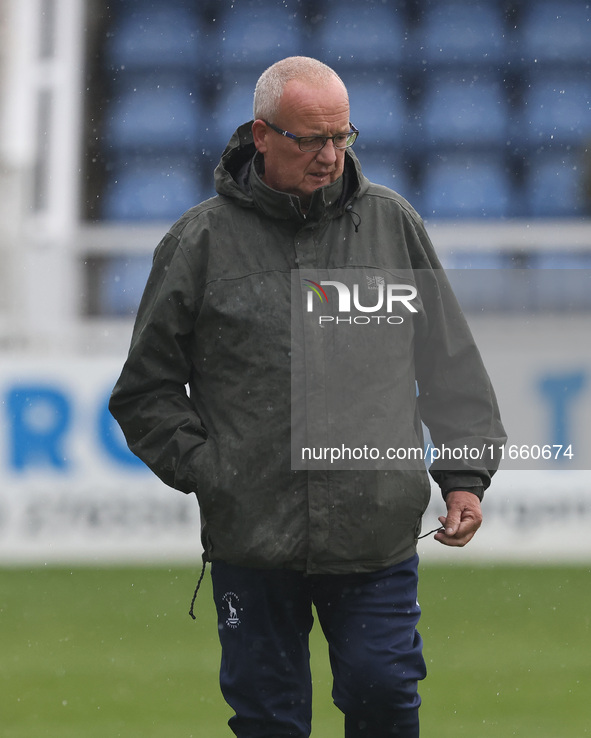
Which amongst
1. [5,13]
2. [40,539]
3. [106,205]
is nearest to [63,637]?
[40,539]

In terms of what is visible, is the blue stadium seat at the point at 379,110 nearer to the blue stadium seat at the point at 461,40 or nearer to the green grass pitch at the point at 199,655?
the blue stadium seat at the point at 461,40

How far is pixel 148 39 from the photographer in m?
9.49

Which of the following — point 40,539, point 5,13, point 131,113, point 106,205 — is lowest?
point 40,539

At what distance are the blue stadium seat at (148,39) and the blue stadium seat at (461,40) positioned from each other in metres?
1.63

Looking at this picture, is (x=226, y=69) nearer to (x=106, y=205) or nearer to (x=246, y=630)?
(x=106, y=205)

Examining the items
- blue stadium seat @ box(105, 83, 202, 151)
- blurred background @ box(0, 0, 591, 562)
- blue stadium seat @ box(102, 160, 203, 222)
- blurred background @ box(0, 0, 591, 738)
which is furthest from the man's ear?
blue stadium seat @ box(105, 83, 202, 151)

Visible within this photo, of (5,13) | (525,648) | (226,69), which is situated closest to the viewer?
(525,648)

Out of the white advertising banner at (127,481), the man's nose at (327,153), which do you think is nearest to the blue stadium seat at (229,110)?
the white advertising banner at (127,481)

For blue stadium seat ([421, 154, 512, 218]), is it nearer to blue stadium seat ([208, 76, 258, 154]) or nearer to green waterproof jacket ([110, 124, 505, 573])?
blue stadium seat ([208, 76, 258, 154])

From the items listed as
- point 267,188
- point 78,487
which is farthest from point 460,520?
point 78,487

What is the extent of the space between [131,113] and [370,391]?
23.7ft

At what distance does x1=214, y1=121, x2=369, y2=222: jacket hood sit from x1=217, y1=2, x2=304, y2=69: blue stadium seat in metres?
6.82

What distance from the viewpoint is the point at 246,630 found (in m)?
2.76

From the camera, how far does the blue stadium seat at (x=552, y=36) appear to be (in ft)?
31.2
